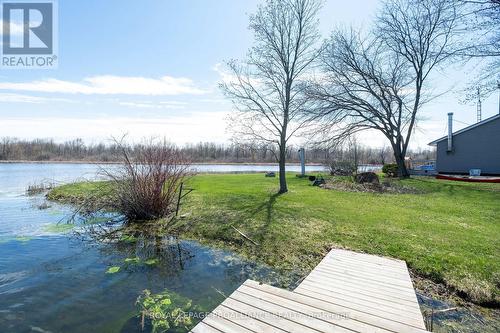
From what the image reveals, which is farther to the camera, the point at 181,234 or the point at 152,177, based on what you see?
the point at 152,177

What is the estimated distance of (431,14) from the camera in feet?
65.5

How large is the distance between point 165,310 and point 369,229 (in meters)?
5.65

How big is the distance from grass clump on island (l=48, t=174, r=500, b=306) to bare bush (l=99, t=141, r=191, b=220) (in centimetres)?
109

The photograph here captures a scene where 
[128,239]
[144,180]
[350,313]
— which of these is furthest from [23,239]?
[350,313]

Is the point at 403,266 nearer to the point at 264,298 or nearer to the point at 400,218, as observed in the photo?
the point at 264,298

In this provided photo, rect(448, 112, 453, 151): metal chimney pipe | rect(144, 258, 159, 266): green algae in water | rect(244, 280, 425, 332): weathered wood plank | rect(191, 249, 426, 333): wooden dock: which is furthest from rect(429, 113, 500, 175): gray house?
rect(144, 258, 159, 266): green algae in water

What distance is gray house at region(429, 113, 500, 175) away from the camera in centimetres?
2211

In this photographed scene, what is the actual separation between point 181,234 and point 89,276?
9.93ft

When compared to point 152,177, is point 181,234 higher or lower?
lower

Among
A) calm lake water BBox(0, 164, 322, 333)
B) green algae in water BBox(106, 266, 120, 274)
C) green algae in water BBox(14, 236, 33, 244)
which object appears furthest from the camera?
green algae in water BBox(14, 236, 33, 244)

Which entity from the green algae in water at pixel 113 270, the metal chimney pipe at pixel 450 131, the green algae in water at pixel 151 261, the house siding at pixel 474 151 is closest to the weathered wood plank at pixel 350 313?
the green algae in water at pixel 151 261

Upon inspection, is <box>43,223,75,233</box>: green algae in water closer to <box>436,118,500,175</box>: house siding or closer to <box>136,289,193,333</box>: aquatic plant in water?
<box>136,289,193,333</box>: aquatic plant in water

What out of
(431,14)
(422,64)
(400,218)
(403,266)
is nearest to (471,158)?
(422,64)

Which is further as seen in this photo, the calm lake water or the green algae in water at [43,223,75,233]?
the green algae in water at [43,223,75,233]
